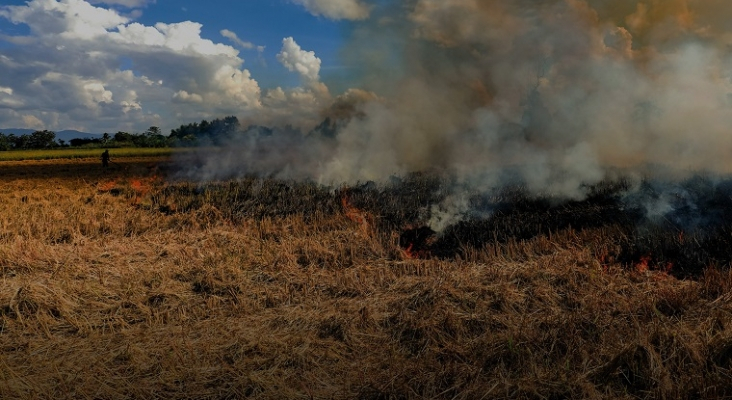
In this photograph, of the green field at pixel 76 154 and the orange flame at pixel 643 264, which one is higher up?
the green field at pixel 76 154

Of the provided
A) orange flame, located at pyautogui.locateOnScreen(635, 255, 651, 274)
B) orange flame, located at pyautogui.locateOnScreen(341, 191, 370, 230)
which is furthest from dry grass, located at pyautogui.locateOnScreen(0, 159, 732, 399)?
orange flame, located at pyautogui.locateOnScreen(341, 191, 370, 230)

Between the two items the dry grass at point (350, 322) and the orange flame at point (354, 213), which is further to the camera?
the orange flame at point (354, 213)

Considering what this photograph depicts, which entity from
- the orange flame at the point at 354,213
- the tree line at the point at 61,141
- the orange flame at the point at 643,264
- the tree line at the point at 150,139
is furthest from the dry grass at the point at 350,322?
the tree line at the point at 61,141

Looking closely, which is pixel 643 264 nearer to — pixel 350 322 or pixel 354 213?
pixel 350 322

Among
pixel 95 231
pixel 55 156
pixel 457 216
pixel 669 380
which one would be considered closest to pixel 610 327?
pixel 669 380

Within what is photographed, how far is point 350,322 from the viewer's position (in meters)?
5.64

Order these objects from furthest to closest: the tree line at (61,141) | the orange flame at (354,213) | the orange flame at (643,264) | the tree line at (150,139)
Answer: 1. the tree line at (61,141)
2. the tree line at (150,139)
3. the orange flame at (354,213)
4. the orange flame at (643,264)

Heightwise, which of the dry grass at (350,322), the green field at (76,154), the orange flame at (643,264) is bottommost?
the dry grass at (350,322)

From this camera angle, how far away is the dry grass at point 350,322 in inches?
169

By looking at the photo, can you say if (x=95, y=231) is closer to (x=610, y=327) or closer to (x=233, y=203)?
(x=233, y=203)

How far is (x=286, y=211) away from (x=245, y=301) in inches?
292

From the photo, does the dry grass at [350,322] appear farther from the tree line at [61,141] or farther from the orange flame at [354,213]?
the tree line at [61,141]

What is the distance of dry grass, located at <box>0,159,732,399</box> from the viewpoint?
430cm

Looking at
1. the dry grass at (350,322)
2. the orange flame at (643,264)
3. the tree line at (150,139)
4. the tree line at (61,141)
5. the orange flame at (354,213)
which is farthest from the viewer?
the tree line at (61,141)
